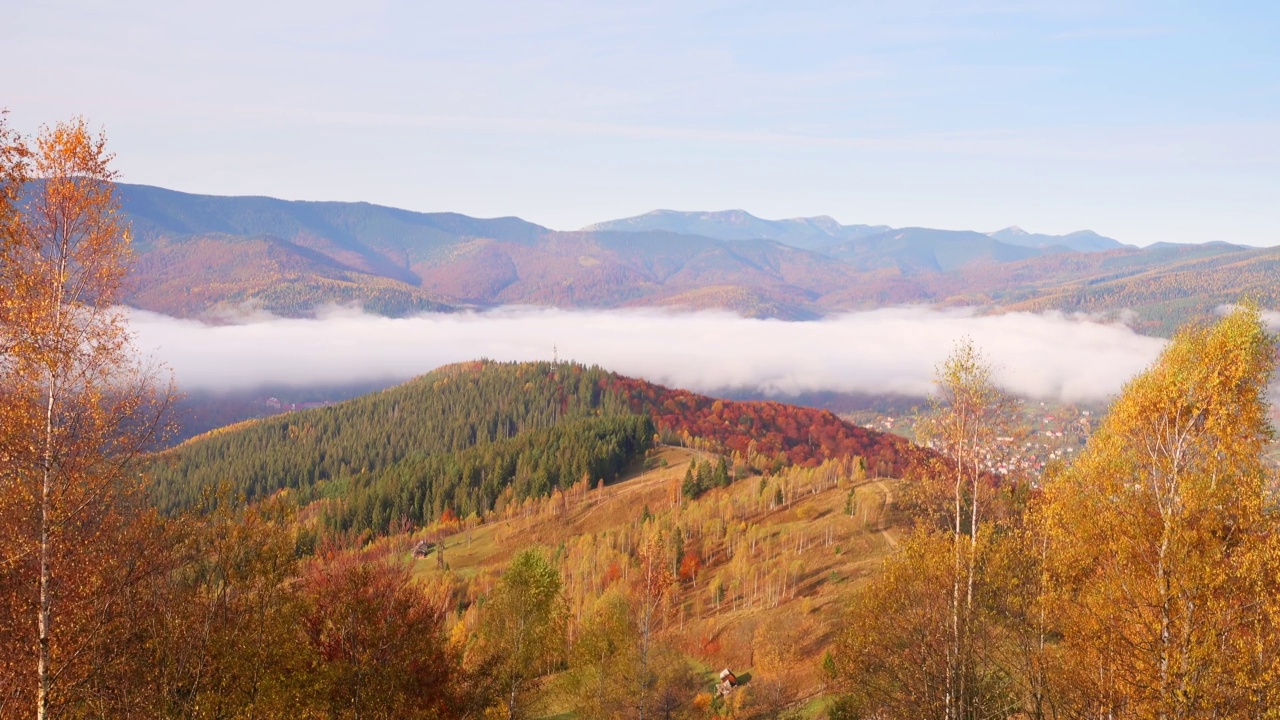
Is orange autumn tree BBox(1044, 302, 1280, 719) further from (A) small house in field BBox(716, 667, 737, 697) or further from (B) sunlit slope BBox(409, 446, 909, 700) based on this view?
(A) small house in field BBox(716, 667, 737, 697)

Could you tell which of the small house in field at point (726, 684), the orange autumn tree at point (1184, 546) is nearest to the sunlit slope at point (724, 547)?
the small house in field at point (726, 684)

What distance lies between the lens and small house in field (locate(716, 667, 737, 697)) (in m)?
70.5

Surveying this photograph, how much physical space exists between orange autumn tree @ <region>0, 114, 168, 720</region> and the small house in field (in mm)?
61280

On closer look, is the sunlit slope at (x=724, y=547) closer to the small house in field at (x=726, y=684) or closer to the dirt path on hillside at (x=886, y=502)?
the dirt path on hillside at (x=886, y=502)

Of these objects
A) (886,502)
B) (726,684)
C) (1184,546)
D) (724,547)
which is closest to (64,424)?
(1184,546)

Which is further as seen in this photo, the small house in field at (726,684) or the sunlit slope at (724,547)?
the sunlit slope at (724,547)

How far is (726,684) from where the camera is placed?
7131 cm

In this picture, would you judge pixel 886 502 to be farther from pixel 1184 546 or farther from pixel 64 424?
pixel 64 424

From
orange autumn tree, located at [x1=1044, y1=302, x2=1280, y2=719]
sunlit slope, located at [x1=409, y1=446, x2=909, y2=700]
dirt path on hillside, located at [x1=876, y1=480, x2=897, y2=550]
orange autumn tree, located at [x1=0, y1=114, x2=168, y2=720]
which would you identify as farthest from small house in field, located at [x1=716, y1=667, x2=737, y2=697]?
orange autumn tree, located at [x1=0, y1=114, x2=168, y2=720]

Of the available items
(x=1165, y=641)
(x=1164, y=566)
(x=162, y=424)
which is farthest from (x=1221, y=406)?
(x=162, y=424)

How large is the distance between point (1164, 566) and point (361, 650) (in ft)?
93.0

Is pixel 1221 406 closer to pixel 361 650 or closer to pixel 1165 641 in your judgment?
pixel 1165 641

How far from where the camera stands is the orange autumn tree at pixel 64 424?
57.8 feet

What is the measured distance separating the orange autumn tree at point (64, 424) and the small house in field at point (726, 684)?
6128 cm
